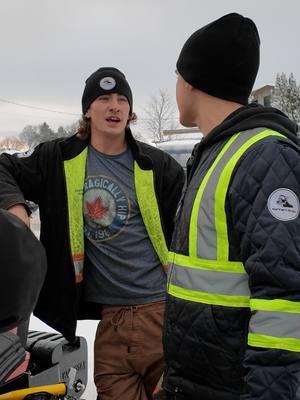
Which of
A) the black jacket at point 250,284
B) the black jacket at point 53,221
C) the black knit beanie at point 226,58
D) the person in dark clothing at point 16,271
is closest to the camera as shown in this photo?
the person in dark clothing at point 16,271

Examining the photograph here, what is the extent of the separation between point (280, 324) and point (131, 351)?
1.57 meters

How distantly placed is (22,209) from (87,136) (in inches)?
29.1

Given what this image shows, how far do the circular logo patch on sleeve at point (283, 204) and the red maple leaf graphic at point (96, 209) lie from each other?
4.86 ft

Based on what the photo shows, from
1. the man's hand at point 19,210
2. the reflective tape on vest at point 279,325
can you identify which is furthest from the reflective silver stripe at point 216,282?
the man's hand at point 19,210

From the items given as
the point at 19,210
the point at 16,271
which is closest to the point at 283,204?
the point at 16,271

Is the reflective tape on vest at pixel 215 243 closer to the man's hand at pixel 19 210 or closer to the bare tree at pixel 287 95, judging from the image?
the man's hand at pixel 19 210

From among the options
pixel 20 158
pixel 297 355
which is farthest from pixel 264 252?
pixel 20 158

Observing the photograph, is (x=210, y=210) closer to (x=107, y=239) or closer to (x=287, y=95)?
(x=107, y=239)

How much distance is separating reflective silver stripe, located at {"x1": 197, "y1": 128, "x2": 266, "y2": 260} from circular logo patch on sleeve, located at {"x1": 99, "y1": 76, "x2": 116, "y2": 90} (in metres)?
1.48

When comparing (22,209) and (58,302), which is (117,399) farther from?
(22,209)

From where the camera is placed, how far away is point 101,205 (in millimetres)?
2807

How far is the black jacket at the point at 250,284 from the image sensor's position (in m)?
1.38

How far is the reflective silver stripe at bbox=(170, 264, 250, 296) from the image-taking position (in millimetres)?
1521

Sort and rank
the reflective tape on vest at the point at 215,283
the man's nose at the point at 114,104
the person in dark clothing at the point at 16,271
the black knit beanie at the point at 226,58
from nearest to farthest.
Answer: the person in dark clothing at the point at 16,271 → the reflective tape on vest at the point at 215,283 → the black knit beanie at the point at 226,58 → the man's nose at the point at 114,104
